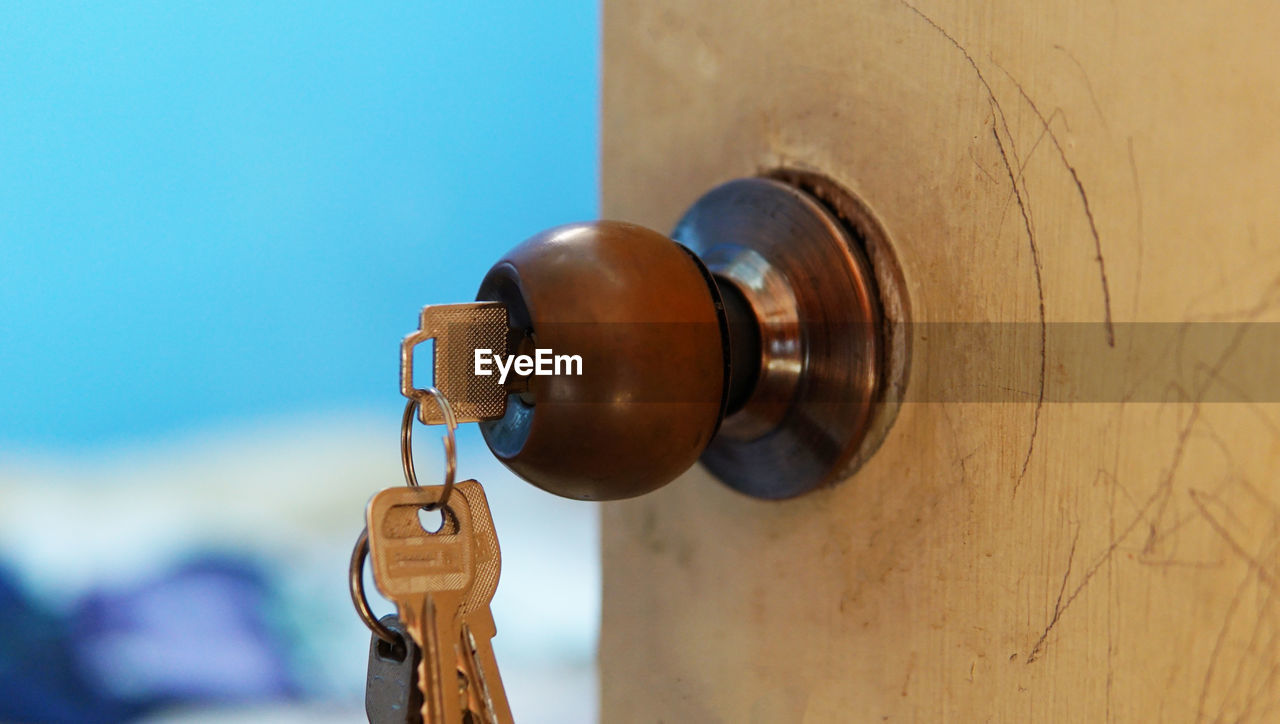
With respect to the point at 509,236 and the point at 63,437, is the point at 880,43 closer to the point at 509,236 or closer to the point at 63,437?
the point at 509,236

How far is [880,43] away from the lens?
0.32m

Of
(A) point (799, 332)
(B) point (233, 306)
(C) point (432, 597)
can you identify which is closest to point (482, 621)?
(C) point (432, 597)

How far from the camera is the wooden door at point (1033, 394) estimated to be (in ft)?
0.76

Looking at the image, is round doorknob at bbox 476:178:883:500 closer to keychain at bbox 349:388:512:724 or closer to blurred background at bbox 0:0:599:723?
keychain at bbox 349:388:512:724

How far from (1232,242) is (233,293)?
4.03 feet

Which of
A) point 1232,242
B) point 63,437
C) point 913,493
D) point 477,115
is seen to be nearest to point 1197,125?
point 1232,242

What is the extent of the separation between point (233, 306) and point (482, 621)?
1124 mm

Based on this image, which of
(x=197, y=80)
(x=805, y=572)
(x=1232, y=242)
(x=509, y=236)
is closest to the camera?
(x=1232, y=242)

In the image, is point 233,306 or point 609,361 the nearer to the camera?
point 609,361

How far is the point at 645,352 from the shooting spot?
0.87ft

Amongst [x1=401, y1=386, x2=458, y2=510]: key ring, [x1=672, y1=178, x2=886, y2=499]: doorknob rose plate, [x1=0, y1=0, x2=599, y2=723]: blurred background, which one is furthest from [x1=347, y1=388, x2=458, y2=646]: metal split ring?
[x1=0, y1=0, x2=599, y2=723]: blurred background

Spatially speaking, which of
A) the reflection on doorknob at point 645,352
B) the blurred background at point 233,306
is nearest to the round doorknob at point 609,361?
the reflection on doorknob at point 645,352

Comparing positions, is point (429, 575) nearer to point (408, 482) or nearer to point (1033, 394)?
point (408, 482)

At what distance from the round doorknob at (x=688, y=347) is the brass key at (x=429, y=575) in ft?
0.09
